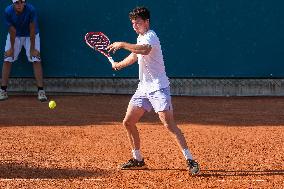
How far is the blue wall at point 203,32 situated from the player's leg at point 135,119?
6507 millimetres

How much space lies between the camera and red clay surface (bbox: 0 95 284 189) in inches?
275

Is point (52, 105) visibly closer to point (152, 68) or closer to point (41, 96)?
point (41, 96)

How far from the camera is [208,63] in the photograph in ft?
45.9

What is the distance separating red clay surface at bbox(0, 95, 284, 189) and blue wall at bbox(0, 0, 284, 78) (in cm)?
100

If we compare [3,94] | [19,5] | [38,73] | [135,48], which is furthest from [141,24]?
[3,94]

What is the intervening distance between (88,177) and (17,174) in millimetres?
845

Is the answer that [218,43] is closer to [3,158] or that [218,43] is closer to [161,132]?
[161,132]

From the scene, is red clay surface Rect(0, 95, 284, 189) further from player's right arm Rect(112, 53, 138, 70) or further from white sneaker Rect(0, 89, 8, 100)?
player's right arm Rect(112, 53, 138, 70)

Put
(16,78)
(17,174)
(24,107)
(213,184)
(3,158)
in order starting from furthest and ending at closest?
(16,78), (24,107), (3,158), (17,174), (213,184)

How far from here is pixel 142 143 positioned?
9062 millimetres

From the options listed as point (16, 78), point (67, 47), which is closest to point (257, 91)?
point (67, 47)

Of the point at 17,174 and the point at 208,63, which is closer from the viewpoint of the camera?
the point at 17,174

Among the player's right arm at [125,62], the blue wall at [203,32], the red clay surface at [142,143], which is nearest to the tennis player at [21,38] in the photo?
the red clay surface at [142,143]

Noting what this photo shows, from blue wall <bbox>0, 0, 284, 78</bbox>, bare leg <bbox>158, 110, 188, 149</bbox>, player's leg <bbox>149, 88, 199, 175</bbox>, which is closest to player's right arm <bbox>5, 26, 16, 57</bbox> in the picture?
blue wall <bbox>0, 0, 284, 78</bbox>
